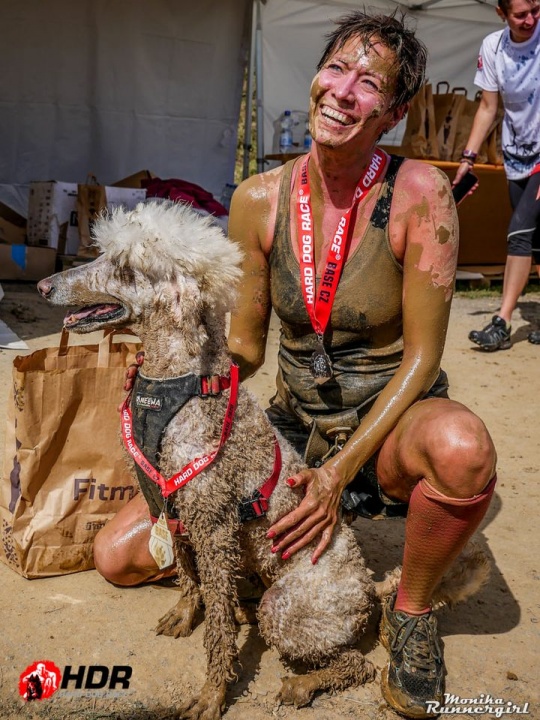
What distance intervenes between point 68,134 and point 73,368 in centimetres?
698

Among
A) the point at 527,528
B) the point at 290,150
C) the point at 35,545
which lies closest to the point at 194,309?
the point at 35,545

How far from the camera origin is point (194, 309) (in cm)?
204

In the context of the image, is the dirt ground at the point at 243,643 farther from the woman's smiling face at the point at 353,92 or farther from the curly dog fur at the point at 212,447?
the woman's smiling face at the point at 353,92

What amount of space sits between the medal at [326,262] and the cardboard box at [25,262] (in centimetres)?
521

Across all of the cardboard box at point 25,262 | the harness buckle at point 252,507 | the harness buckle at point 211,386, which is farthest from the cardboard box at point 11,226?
the harness buckle at point 252,507

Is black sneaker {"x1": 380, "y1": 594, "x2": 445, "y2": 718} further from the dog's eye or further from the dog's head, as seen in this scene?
the dog's eye

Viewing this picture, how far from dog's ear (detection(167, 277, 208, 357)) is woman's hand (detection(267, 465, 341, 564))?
52cm

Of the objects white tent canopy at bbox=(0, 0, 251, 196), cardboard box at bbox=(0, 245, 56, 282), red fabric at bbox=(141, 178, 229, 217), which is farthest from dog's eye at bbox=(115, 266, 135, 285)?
white tent canopy at bbox=(0, 0, 251, 196)

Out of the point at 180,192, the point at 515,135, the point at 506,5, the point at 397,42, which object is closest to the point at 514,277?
the point at 515,135

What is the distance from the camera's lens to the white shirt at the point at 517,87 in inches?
221

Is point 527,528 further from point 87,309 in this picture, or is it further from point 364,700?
point 87,309

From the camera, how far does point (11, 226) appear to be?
25.4 ft

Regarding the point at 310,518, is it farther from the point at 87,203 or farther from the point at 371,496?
the point at 87,203

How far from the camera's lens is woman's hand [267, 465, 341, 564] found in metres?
2.19
